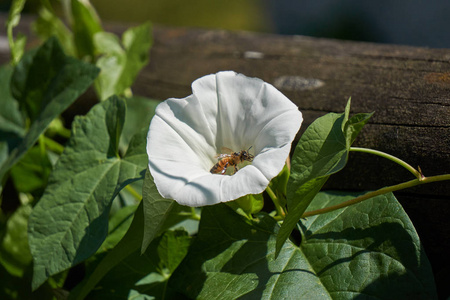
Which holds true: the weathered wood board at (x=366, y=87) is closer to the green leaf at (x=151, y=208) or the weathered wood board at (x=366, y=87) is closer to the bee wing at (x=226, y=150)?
the bee wing at (x=226, y=150)

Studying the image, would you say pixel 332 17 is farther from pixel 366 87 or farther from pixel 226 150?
pixel 226 150

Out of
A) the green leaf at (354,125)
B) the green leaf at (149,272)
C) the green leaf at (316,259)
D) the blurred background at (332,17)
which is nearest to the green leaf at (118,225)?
the green leaf at (149,272)

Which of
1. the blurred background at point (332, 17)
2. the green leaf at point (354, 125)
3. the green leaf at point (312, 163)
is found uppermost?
the green leaf at point (354, 125)

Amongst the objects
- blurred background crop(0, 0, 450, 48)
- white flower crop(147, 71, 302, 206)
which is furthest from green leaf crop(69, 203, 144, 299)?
blurred background crop(0, 0, 450, 48)

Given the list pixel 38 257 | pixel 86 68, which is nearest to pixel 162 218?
pixel 38 257

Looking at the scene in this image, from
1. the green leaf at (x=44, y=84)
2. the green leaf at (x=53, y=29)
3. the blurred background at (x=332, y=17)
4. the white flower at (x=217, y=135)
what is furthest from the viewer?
the blurred background at (x=332, y=17)

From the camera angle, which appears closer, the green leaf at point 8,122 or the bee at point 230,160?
the bee at point 230,160
